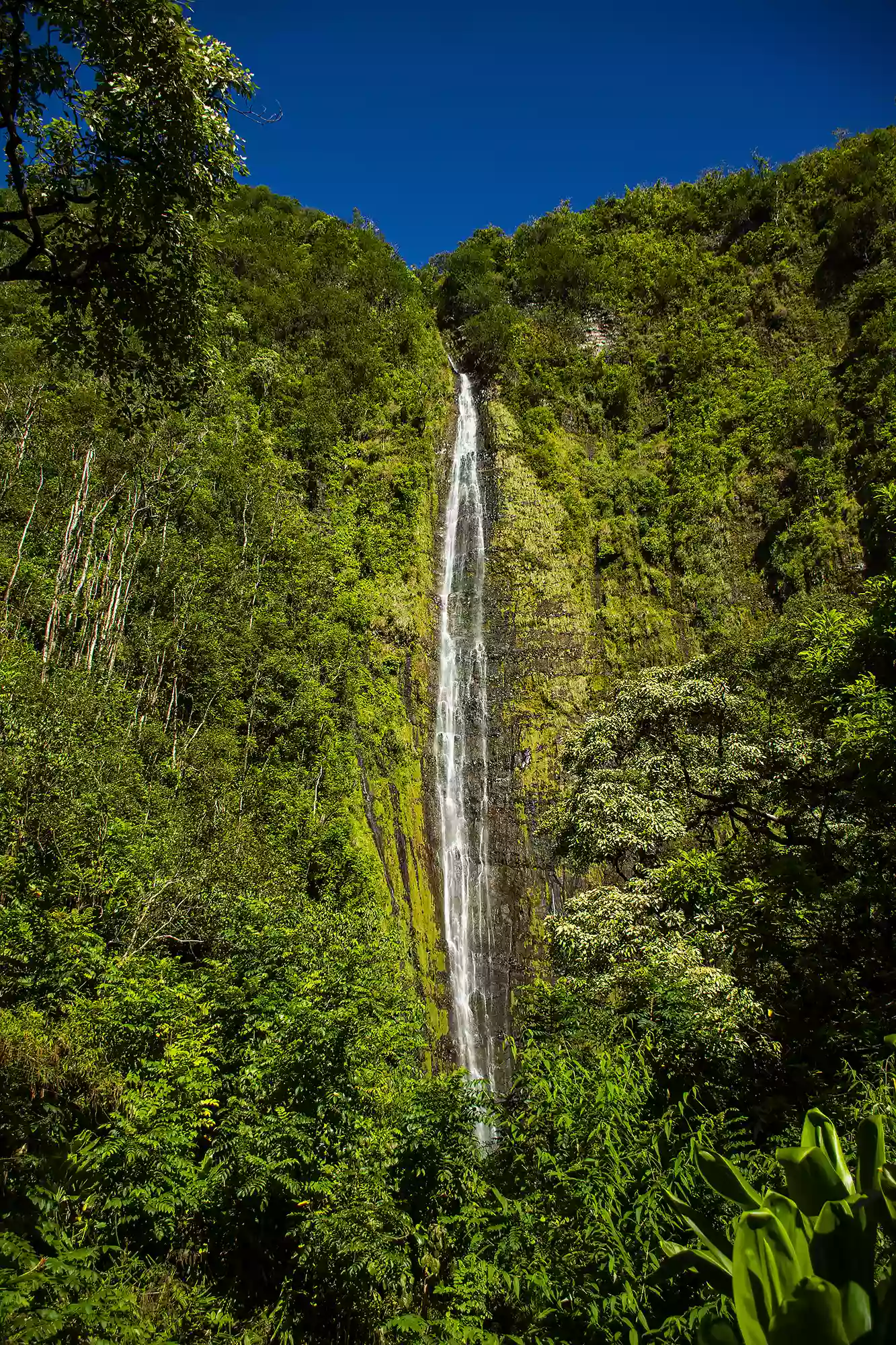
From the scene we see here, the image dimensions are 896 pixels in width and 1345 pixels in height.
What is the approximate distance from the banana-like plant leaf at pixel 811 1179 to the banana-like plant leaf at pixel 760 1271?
139mm

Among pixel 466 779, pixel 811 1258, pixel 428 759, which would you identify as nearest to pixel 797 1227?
pixel 811 1258

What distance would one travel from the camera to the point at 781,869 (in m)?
7.64

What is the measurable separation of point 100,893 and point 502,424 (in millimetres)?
23889

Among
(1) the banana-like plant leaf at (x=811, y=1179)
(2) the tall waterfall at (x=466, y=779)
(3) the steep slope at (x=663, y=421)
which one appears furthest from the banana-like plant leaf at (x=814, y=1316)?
(3) the steep slope at (x=663, y=421)

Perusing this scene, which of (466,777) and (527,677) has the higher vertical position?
(527,677)

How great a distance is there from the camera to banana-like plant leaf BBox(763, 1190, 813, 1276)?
4.87ft

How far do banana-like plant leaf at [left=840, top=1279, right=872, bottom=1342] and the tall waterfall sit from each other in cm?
1434

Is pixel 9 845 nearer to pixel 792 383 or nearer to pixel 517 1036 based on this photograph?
pixel 517 1036

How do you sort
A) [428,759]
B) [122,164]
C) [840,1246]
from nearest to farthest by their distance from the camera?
[840,1246]
[122,164]
[428,759]

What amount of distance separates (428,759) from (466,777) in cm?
132

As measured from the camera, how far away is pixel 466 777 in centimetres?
2088

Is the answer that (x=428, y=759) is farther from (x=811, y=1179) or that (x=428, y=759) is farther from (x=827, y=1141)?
(x=811, y=1179)

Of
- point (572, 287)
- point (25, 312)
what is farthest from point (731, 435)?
point (25, 312)

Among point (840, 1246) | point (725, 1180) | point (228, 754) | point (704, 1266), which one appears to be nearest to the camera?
point (840, 1246)
